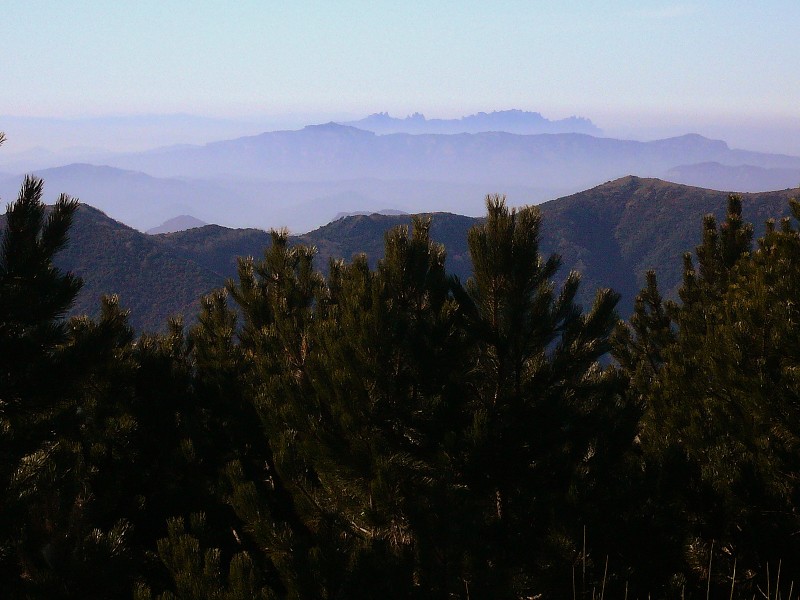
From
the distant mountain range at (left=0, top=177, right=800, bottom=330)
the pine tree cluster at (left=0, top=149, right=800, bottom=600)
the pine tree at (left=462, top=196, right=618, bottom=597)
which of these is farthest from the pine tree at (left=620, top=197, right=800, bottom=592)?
the distant mountain range at (left=0, top=177, right=800, bottom=330)

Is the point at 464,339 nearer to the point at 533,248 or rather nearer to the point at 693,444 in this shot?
the point at 533,248

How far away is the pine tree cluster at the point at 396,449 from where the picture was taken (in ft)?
13.6

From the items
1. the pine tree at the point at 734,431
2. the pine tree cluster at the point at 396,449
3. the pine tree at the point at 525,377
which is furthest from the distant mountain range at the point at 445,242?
the pine tree at the point at 525,377

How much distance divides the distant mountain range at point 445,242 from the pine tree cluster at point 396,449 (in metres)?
60.4

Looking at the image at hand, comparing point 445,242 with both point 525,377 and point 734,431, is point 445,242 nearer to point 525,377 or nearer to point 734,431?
point 734,431

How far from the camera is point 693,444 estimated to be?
775 centimetres

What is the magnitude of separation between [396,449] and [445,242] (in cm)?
10110

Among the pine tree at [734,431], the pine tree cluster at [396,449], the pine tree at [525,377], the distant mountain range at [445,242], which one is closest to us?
the pine tree cluster at [396,449]

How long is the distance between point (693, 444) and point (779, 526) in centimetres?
178

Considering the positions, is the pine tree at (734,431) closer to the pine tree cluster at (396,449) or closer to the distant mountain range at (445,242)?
the pine tree cluster at (396,449)

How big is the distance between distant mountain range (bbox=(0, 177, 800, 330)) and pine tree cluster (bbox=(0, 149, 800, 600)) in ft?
198

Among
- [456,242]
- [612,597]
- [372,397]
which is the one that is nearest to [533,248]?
[372,397]

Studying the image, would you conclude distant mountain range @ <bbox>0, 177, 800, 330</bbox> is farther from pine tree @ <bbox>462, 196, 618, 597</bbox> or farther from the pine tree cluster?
pine tree @ <bbox>462, 196, 618, 597</bbox>

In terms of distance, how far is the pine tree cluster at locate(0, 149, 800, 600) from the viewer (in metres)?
4.13
